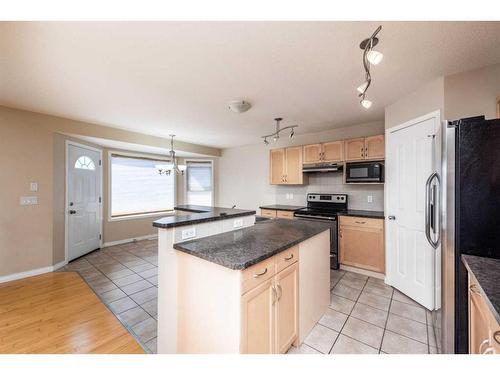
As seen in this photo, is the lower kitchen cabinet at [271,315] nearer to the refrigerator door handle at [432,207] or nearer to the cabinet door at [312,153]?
the refrigerator door handle at [432,207]

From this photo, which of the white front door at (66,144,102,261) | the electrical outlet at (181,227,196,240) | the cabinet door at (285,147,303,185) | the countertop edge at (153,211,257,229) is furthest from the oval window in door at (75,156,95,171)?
the cabinet door at (285,147,303,185)

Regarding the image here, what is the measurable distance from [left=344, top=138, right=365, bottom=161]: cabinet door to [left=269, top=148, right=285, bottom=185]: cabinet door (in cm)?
125

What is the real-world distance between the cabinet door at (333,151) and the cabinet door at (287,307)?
8.03 feet

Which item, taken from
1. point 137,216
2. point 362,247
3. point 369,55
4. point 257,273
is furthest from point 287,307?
point 137,216

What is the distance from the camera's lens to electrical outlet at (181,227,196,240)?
5.16 feet

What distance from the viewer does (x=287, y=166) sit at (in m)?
4.21

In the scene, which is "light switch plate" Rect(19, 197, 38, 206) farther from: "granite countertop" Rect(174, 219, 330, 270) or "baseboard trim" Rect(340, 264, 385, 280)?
"baseboard trim" Rect(340, 264, 385, 280)

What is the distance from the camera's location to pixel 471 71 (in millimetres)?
1859

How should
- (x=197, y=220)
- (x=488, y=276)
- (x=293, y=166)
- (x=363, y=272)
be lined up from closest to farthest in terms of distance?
(x=488, y=276)
(x=197, y=220)
(x=363, y=272)
(x=293, y=166)

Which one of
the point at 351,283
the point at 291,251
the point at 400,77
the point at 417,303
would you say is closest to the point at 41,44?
the point at 291,251

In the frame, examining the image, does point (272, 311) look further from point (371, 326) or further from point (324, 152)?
point (324, 152)

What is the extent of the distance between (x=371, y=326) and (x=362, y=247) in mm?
1310

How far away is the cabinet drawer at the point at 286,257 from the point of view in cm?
146
